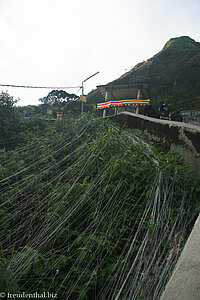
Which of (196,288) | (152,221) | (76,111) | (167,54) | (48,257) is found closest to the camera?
(196,288)

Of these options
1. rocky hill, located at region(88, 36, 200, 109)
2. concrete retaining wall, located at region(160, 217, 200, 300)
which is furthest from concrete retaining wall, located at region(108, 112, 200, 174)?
rocky hill, located at region(88, 36, 200, 109)

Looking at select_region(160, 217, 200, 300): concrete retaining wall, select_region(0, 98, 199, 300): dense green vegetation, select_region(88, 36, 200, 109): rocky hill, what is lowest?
select_region(0, 98, 199, 300): dense green vegetation

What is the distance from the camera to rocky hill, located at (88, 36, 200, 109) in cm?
1927

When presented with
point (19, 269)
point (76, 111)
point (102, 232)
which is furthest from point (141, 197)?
point (76, 111)

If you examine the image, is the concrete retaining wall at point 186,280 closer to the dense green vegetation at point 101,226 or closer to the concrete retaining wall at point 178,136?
the dense green vegetation at point 101,226

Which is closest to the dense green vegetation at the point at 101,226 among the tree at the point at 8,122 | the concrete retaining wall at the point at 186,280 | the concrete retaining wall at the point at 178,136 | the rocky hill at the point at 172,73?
the concrete retaining wall at the point at 178,136

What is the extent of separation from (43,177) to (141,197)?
1.69m

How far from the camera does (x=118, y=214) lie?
2.23 meters

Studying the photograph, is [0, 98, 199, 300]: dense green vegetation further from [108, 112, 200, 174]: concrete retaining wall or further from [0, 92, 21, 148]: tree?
[0, 92, 21, 148]: tree

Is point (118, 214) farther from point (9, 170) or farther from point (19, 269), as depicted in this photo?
point (9, 170)

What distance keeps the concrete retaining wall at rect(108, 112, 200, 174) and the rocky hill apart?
14.2 meters

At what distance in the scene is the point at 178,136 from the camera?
358 centimetres

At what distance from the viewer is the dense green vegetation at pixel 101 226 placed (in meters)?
1.54

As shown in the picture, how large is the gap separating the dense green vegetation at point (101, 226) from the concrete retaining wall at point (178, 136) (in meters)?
0.22
